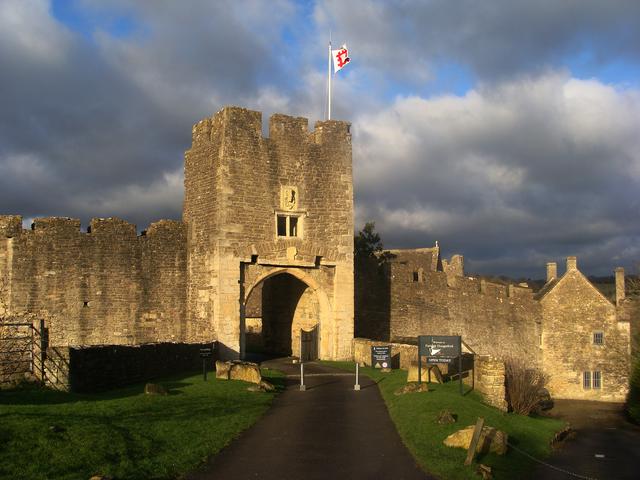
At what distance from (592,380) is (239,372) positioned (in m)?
29.3

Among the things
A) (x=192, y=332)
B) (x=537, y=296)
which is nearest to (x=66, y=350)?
(x=192, y=332)

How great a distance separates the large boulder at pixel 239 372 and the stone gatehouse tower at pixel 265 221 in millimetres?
5193

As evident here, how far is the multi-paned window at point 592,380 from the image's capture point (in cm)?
4347

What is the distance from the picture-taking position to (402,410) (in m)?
17.3

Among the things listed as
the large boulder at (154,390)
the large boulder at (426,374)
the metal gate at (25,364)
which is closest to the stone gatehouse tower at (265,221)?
the large boulder at (426,374)

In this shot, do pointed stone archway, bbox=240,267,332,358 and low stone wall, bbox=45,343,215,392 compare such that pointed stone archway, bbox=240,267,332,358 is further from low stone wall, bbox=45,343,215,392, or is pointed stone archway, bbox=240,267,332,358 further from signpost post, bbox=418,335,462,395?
signpost post, bbox=418,335,462,395

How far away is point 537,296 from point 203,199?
25316 mm

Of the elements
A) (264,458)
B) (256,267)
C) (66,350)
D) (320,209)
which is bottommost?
(264,458)

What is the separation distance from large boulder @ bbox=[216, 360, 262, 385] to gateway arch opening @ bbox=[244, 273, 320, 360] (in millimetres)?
8083

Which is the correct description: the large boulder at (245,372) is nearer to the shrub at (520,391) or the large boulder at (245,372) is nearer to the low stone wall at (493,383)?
the low stone wall at (493,383)

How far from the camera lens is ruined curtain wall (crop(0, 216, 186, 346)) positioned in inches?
971

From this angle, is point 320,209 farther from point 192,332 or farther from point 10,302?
point 10,302

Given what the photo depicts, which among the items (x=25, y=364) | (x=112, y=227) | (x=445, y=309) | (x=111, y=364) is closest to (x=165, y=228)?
(x=112, y=227)

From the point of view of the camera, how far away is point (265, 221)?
90.9 feet
